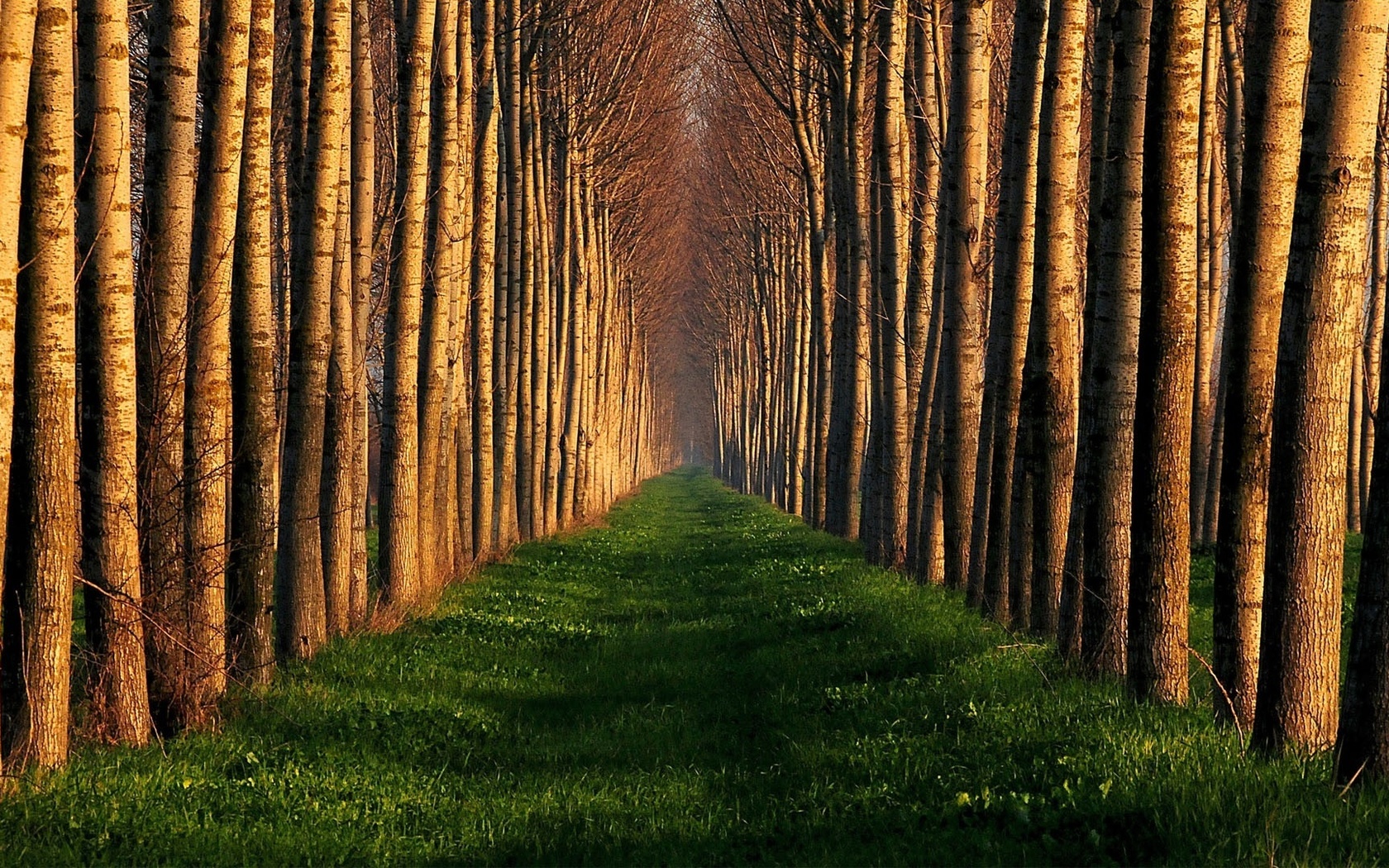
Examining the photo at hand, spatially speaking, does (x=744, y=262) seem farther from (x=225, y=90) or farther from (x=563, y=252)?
(x=225, y=90)

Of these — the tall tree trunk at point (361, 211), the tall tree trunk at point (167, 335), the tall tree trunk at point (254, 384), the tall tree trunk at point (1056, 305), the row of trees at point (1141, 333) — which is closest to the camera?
the row of trees at point (1141, 333)

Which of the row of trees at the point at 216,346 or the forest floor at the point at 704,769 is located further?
the row of trees at the point at 216,346

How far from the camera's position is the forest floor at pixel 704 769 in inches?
215

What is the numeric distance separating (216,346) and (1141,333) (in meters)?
5.50

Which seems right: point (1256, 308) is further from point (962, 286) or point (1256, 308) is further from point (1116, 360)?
point (962, 286)

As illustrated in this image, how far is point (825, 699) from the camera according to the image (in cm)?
914

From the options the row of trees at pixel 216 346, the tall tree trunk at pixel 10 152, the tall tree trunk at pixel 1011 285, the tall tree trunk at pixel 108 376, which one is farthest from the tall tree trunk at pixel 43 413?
the tall tree trunk at pixel 1011 285

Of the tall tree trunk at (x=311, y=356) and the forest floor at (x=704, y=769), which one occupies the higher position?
the tall tree trunk at (x=311, y=356)

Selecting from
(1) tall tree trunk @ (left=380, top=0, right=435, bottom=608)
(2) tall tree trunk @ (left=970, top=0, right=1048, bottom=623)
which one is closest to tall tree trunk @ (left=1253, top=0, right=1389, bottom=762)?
(2) tall tree trunk @ (left=970, top=0, right=1048, bottom=623)

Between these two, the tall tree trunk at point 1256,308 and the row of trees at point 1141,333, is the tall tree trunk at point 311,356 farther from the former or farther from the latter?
the tall tree trunk at point 1256,308

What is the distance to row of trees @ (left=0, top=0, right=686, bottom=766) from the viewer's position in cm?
641

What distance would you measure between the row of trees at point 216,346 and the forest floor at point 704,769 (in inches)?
24.3

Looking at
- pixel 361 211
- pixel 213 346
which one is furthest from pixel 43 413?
pixel 361 211

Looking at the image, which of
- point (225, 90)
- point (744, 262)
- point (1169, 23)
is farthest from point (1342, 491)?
point (744, 262)
